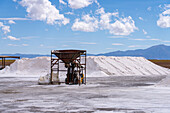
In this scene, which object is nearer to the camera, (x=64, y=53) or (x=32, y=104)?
(x=32, y=104)

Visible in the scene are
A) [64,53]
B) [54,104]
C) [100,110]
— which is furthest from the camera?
[64,53]

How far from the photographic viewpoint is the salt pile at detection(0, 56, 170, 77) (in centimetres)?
4678

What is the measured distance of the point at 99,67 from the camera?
46.8 metres

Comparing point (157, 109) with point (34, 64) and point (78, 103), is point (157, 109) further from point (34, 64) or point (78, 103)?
point (34, 64)

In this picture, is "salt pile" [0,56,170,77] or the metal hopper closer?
the metal hopper

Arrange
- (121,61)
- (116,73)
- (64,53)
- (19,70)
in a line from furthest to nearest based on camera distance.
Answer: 1. (121,61)
2. (19,70)
3. (116,73)
4. (64,53)

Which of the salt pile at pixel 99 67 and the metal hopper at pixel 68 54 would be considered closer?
the metal hopper at pixel 68 54

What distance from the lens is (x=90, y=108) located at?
1273cm

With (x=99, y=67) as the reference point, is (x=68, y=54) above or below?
above

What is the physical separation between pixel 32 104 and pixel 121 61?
4227 centimetres

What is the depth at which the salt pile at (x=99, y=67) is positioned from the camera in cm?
4678

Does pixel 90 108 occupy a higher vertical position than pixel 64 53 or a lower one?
lower

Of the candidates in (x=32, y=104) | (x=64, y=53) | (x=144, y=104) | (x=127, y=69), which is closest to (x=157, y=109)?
(x=144, y=104)

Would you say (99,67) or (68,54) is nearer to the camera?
(68,54)
